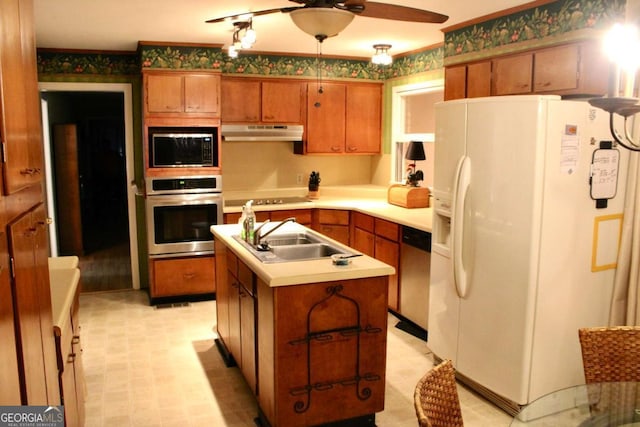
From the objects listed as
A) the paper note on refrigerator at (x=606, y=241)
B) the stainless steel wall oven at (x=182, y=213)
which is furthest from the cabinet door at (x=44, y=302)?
the stainless steel wall oven at (x=182, y=213)

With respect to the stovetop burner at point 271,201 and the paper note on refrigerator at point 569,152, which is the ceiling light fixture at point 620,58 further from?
the stovetop burner at point 271,201

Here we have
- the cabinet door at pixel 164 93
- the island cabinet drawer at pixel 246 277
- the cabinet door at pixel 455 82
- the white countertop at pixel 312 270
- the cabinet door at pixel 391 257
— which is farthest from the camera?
the cabinet door at pixel 164 93

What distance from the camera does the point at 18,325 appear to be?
129 cm

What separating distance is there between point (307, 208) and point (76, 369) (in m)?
3.09

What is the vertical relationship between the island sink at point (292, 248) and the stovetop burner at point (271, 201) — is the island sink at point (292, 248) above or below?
below

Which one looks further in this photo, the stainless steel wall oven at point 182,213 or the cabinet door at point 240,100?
the cabinet door at point 240,100

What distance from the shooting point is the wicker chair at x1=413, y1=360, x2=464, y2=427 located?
1.53 metres

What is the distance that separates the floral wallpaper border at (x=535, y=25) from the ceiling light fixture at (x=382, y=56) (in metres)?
0.70

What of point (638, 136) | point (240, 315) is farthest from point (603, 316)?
point (240, 315)

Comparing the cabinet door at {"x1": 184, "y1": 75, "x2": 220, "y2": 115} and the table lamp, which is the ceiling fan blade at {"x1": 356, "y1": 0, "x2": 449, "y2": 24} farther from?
the cabinet door at {"x1": 184, "y1": 75, "x2": 220, "y2": 115}

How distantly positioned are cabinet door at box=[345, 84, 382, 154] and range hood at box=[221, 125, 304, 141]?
0.60 metres

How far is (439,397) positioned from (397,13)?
6.17 ft

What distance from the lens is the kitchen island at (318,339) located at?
2.59 meters

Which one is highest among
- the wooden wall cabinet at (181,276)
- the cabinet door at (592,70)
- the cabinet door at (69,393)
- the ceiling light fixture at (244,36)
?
the ceiling light fixture at (244,36)
